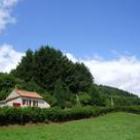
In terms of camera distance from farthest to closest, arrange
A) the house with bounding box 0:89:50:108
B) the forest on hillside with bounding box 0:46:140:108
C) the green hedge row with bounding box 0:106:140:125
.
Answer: the forest on hillside with bounding box 0:46:140:108, the house with bounding box 0:89:50:108, the green hedge row with bounding box 0:106:140:125

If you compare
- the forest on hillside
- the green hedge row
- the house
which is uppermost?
the forest on hillside

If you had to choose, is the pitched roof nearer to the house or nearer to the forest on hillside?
the house

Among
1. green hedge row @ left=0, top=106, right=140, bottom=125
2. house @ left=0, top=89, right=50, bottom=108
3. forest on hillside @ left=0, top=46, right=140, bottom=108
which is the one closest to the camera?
green hedge row @ left=0, top=106, right=140, bottom=125

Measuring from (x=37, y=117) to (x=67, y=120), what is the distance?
6813mm

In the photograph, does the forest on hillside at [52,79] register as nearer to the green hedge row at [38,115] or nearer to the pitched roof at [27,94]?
the pitched roof at [27,94]

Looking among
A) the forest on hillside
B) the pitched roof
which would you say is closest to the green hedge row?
the pitched roof

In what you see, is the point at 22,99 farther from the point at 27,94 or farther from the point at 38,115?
the point at 38,115

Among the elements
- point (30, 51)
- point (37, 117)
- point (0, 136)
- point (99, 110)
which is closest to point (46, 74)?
point (30, 51)

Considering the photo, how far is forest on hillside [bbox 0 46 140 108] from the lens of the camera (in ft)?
273

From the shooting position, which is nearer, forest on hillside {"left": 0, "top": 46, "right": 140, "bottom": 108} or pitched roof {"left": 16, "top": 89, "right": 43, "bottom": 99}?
pitched roof {"left": 16, "top": 89, "right": 43, "bottom": 99}

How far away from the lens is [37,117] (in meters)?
34.2

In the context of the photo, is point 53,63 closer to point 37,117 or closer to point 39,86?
point 39,86

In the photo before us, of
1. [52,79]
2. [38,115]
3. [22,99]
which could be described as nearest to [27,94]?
[22,99]

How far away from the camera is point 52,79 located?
87.2m
